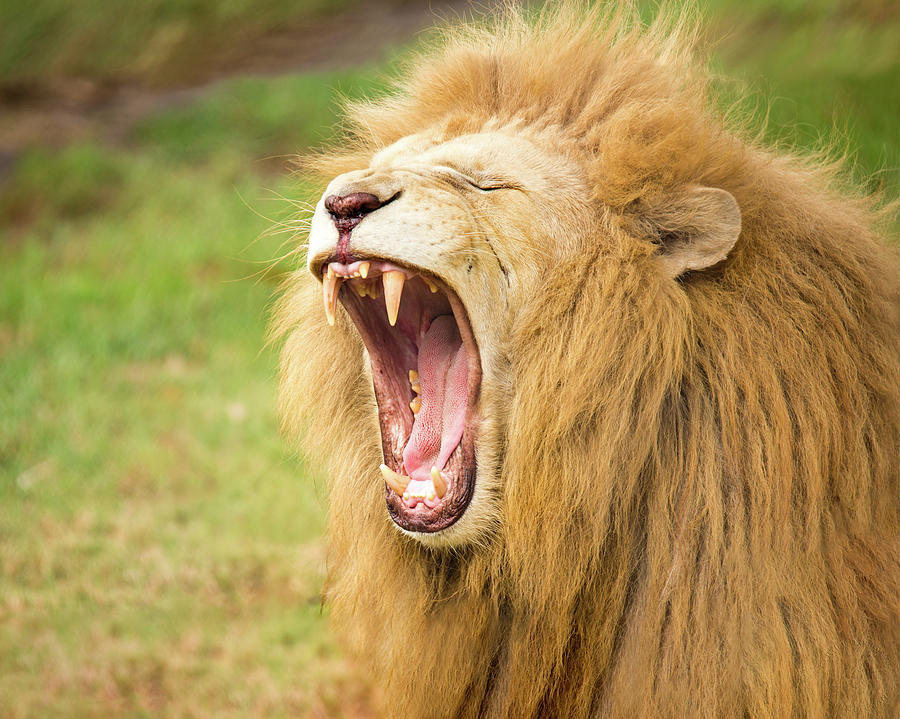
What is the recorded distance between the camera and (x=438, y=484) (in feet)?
6.72

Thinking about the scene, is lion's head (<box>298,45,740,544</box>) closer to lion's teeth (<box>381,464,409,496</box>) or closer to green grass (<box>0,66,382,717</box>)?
lion's teeth (<box>381,464,409,496</box>)

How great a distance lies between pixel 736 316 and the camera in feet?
6.47

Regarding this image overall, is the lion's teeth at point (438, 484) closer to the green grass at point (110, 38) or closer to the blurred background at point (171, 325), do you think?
the blurred background at point (171, 325)

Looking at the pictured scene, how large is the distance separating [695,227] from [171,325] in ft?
13.7

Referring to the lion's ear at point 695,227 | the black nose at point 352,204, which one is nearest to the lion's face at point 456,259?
the black nose at point 352,204

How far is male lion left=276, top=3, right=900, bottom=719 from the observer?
6.23 ft

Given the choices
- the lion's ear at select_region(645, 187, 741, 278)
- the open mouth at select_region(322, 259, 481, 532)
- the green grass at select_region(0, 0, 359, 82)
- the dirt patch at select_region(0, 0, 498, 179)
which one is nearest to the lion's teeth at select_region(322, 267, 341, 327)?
the open mouth at select_region(322, 259, 481, 532)

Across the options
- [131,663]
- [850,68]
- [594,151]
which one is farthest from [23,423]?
[850,68]

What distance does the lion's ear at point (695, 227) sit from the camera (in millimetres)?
1937

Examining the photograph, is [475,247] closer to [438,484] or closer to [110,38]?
[438,484]

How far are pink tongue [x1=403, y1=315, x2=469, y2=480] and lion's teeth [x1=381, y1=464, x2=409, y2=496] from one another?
5 cm

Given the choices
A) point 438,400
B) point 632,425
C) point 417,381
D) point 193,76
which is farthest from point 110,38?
point 632,425

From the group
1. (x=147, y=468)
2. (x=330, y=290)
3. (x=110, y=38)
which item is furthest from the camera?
(x=110, y=38)

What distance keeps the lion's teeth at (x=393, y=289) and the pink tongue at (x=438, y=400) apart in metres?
0.27
